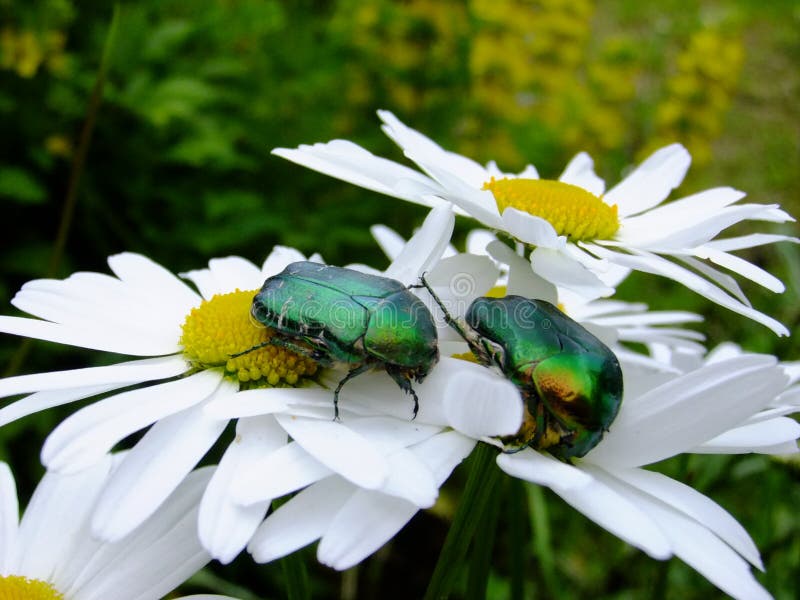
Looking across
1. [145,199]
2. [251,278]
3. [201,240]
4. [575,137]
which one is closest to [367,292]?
[251,278]

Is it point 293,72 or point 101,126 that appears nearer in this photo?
point 101,126

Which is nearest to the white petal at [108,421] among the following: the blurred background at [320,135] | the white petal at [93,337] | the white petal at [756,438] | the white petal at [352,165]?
the white petal at [93,337]

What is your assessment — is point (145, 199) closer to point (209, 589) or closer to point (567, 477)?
point (209, 589)

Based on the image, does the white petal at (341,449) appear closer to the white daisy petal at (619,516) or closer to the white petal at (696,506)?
the white daisy petal at (619,516)

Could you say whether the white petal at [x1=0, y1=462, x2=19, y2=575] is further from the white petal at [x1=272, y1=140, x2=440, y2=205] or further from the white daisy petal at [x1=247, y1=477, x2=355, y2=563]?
the white petal at [x1=272, y1=140, x2=440, y2=205]

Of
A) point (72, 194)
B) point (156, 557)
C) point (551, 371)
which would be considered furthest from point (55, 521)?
point (72, 194)

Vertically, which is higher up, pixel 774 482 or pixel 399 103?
pixel 399 103

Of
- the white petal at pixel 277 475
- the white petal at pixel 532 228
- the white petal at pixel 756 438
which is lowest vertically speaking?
the white petal at pixel 756 438
